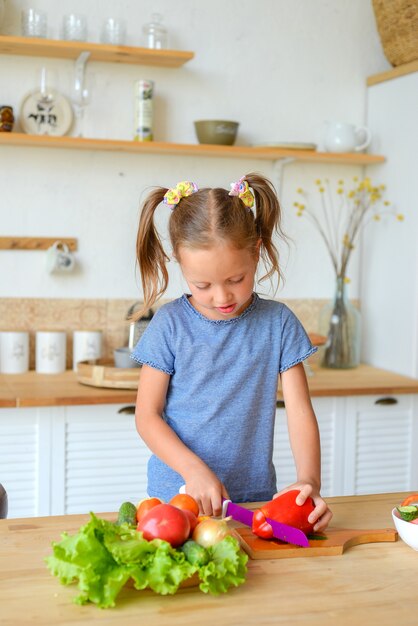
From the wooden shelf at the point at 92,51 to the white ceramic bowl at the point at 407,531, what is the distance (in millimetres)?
1982

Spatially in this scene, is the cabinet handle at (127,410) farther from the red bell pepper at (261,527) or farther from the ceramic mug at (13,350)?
the red bell pepper at (261,527)

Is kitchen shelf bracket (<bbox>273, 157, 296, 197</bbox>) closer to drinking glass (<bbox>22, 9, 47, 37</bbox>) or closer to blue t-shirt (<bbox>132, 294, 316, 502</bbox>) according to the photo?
drinking glass (<bbox>22, 9, 47, 37</bbox>)

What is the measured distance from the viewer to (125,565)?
1.11 meters

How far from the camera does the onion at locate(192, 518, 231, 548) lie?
46.6 inches

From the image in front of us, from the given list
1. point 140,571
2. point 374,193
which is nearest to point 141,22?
point 374,193

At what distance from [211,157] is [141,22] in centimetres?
54

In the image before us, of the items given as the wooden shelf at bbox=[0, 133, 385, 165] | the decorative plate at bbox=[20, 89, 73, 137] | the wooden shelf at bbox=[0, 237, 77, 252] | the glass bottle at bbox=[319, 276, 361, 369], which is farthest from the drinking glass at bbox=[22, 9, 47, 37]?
the glass bottle at bbox=[319, 276, 361, 369]

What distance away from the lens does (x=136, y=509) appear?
51.9 inches

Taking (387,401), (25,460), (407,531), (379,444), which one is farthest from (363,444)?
(407,531)

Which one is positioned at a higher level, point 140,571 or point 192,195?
point 192,195

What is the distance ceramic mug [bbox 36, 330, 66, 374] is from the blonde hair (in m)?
Answer: 1.26

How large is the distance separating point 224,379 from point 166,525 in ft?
1.97

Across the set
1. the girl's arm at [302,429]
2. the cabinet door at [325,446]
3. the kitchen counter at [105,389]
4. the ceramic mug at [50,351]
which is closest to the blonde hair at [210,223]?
the girl's arm at [302,429]

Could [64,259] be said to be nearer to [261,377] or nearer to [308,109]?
[308,109]
